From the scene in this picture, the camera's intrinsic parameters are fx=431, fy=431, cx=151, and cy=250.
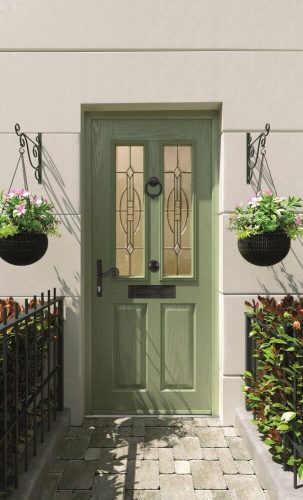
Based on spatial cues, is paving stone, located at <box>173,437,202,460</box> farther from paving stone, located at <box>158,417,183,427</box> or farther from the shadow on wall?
the shadow on wall

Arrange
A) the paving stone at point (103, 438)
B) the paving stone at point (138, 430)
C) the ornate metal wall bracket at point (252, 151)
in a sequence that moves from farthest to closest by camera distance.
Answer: the ornate metal wall bracket at point (252, 151) → the paving stone at point (138, 430) → the paving stone at point (103, 438)

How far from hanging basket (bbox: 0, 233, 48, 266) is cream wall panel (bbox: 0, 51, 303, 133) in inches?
39.8

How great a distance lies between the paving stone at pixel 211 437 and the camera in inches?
126

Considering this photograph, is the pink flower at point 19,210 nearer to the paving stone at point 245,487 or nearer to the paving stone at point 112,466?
the paving stone at point 112,466

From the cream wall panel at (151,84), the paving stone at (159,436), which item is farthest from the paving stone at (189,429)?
the cream wall panel at (151,84)

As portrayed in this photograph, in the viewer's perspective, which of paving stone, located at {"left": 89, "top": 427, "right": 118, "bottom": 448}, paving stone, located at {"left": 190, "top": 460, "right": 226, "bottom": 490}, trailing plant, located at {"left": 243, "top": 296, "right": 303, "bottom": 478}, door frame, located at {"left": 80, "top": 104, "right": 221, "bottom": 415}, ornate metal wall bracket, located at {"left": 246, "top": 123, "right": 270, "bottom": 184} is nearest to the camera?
trailing plant, located at {"left": 243, "top": 296, "right": 303, "bottom": 478}

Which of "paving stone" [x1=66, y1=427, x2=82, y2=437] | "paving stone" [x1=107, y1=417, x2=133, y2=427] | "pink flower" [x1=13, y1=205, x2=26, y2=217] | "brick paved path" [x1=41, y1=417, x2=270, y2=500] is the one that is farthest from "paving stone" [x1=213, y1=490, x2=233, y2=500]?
"pink flower" [x1=13, y1=205, x2=26, y2=217]

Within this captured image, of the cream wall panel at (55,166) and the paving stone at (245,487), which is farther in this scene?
the cream wall panel at (55,166)

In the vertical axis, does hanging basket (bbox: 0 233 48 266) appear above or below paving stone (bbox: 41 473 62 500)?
above

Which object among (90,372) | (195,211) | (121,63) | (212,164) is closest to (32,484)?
(90,372)

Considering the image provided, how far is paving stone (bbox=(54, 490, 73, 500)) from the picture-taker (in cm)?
254

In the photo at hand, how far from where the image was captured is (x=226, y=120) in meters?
3.52

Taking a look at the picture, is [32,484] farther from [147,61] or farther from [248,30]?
[248,30]

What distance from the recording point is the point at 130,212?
3.78 metres
